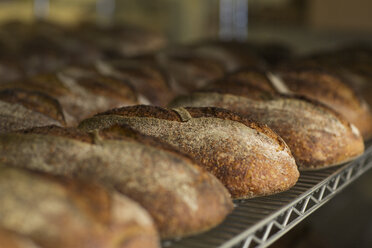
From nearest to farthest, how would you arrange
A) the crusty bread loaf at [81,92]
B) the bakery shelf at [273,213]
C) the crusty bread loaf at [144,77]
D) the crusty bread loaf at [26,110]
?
the bakery shelf at [273,213]
the crusty bread loaf at [26,110]
the crusty bread loaf at [81,92]
the crusty bread loaf at [144,77]

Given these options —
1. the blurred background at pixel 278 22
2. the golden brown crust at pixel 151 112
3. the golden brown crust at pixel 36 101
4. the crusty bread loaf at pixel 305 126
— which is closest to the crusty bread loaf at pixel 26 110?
the golden brown crust at pixel 36 101

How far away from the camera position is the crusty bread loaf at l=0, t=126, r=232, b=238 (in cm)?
85

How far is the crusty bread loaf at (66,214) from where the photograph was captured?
673 millimetres

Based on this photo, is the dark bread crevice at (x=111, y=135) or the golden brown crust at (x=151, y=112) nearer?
the dark bread crevice at (x=111, y=135)

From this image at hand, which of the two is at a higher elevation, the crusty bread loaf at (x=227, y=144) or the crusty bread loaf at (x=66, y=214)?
the crusty bread loaf at (x=66, y=214)

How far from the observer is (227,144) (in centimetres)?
110

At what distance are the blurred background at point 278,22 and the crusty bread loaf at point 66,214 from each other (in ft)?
4.05

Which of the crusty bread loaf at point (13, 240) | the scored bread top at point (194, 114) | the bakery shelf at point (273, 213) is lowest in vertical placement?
the bakery shelf at point (273, 213)

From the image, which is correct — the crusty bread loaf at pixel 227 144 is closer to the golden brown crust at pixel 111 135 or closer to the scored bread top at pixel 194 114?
the scored bread top at pixel 194 114

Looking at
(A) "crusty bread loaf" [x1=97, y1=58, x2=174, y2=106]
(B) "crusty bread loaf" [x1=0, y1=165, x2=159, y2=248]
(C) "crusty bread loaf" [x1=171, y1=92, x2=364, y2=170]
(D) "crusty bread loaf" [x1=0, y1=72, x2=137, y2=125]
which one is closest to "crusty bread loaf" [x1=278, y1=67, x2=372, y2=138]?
(C) "crusty bread loaf" [x1=171, y1=92, x2=364, y2=170]

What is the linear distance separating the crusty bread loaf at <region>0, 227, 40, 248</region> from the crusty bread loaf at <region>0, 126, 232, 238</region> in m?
0.22

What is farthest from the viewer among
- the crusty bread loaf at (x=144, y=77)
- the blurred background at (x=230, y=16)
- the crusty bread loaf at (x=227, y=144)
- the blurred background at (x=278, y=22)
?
the blurred background at (x=230, y=16)

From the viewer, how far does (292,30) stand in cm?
440

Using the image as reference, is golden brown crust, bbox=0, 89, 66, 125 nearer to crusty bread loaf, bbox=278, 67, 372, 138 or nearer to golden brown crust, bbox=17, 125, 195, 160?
golden brown crust, bbox=17, 125, 195, 160
